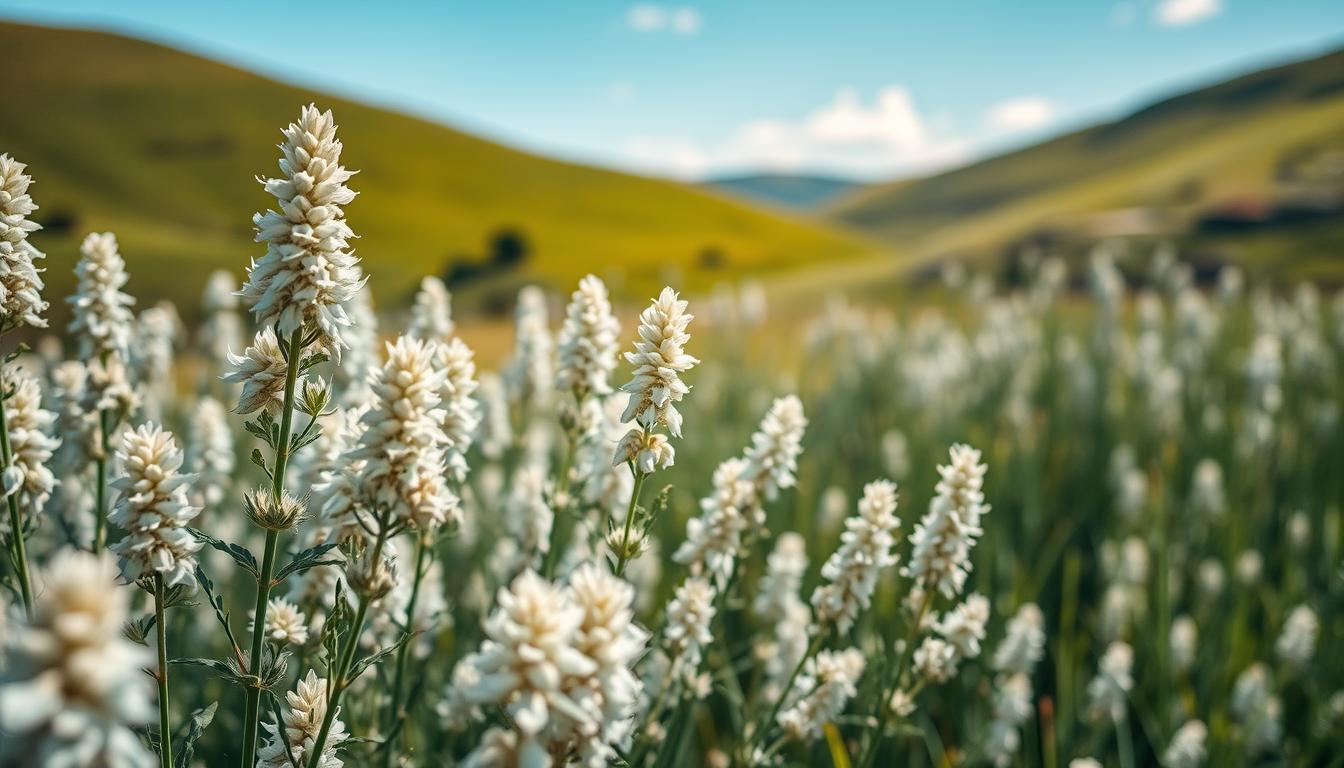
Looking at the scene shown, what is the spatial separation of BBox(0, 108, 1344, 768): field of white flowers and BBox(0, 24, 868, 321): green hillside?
42.2 metres

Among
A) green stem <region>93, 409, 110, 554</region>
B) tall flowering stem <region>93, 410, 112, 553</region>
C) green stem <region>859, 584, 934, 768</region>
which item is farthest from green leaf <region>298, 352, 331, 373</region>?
green stem <region>859, 584, 934, 768</region>

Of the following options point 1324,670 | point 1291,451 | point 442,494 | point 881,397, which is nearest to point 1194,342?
point 1291,451

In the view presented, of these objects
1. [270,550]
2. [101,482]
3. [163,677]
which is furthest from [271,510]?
[101,482]

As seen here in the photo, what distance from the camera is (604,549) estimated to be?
4.38 meters

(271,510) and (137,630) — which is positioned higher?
(271,510)

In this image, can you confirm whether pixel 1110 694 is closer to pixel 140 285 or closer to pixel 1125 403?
pixel 1125 403

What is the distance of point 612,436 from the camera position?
11.3 ft

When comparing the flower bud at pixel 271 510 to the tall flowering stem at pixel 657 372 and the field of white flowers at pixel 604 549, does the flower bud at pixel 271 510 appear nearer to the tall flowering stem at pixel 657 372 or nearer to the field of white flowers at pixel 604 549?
the field of white flowers at pixel 604 549

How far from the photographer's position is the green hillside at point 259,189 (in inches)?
2243

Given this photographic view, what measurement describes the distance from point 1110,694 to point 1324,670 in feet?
5.25

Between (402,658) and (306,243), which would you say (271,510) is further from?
(402,658)

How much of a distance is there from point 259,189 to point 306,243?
2483 inches

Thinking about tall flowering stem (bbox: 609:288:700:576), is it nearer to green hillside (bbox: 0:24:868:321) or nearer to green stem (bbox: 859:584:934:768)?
green stem (bbox: 859:584:934:768)

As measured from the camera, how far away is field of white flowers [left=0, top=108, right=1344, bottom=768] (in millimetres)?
1705
